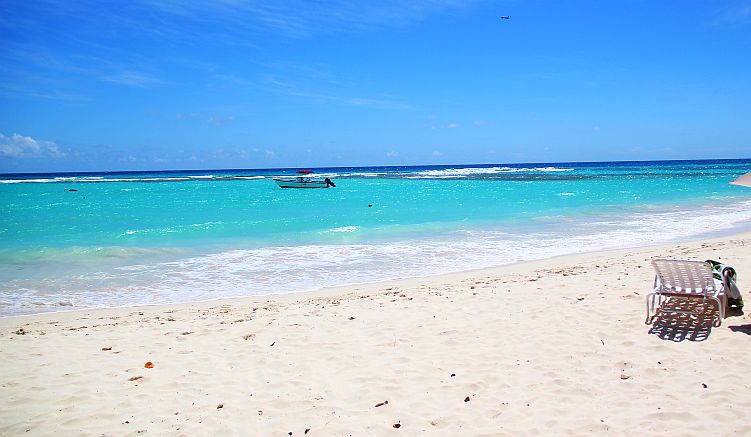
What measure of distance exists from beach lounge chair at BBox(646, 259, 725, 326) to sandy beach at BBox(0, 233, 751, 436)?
0.30m

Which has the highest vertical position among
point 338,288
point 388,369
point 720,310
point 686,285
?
point 686,285

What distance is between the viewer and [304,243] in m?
14.5

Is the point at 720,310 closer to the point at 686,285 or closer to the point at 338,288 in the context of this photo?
the point at 686,285

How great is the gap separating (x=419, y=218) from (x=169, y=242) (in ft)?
32.3

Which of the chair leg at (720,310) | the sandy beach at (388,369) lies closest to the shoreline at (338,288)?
the sandy beach at (388,369)

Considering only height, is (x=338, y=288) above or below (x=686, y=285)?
below

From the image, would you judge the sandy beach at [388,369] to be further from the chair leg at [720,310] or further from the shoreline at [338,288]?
the shoreline at [338,288]

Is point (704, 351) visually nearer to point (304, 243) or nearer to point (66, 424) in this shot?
point (66, 424)

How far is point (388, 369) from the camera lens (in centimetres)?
491

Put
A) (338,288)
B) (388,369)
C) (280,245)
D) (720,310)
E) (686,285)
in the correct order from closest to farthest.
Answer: (388,369) → (720,310) → (686,285) → (338,288) → (280,245)

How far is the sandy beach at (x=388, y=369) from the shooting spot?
Answer: 391cm

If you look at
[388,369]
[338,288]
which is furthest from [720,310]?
[338,288]

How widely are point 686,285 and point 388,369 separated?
154 inches

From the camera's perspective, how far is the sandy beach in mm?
3908
